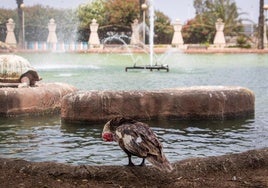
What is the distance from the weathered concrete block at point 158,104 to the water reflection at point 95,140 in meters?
0.23

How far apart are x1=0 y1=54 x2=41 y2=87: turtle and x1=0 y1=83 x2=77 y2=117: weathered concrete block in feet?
2.98

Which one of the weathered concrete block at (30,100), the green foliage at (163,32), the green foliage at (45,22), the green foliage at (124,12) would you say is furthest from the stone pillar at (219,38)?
the weathered concrete block at (30,100)

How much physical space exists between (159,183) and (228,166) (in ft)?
2.99

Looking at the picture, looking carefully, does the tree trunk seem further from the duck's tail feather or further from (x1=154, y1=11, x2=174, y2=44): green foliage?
the duck's tail feather

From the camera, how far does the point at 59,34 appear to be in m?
66.6

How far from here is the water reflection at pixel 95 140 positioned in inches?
308

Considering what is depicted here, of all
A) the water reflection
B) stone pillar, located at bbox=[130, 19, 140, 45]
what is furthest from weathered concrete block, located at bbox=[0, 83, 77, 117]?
stone pillar, located at bbox=[130, 19, 140, 45]

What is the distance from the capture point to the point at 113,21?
69.4 metres

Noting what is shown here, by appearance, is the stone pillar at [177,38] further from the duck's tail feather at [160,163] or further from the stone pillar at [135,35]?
the duck's tail feather at [160,163]

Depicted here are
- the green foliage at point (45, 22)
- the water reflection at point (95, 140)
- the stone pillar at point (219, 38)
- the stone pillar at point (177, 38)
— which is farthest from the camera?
the green foliage at point (45, 22)

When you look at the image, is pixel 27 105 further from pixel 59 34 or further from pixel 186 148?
pixel 59 34

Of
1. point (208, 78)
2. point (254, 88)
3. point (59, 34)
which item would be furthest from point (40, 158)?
point (59, 34)

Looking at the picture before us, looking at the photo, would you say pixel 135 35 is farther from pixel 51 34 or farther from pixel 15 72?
pixel 15 72

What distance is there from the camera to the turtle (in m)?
12.9
